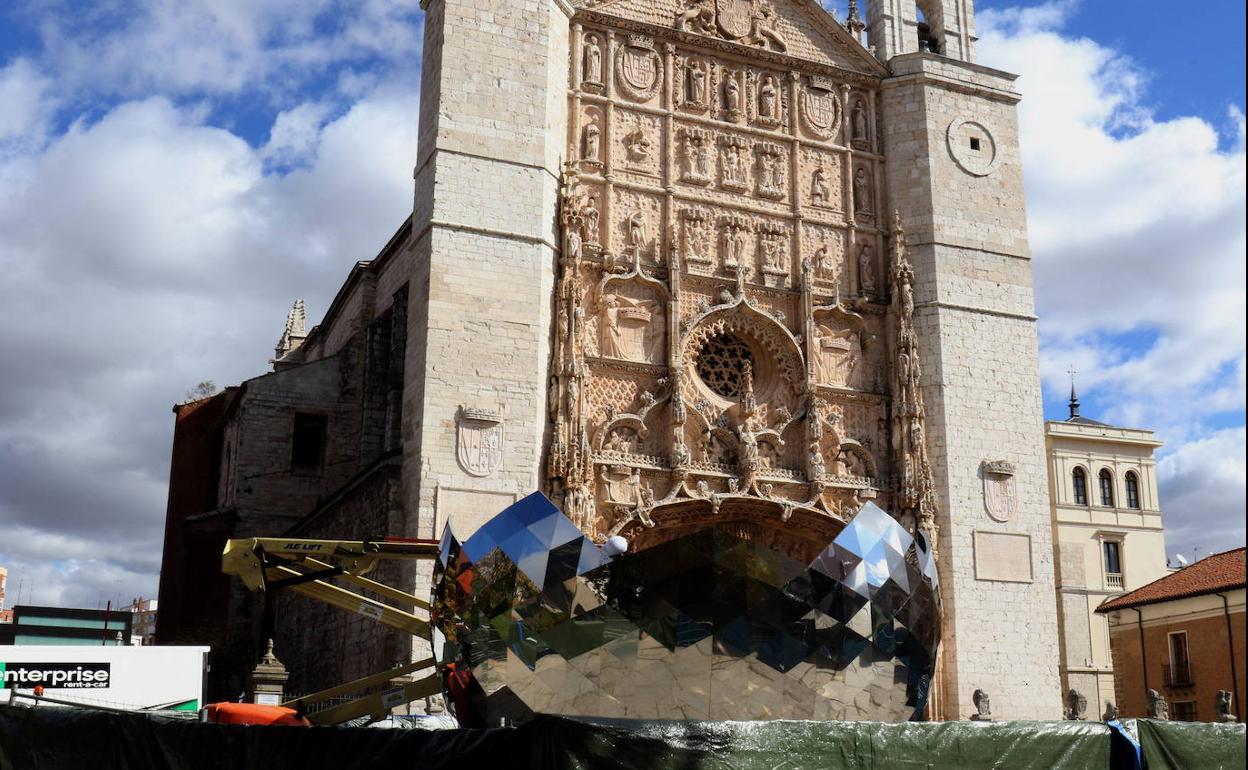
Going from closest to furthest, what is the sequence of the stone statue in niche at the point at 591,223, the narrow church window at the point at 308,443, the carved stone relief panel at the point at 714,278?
the carved stone relief panel at the point at 714,278
the stone statue in niche at the point at 591,223
the narrow church window at the point at 308,443

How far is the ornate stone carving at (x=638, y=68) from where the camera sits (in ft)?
66.2

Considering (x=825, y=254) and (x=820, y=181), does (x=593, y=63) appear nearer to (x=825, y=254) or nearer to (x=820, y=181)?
(x=820, y=181)

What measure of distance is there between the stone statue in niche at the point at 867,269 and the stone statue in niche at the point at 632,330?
12.3 feet

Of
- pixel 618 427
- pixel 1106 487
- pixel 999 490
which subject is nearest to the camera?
pixel 618 427

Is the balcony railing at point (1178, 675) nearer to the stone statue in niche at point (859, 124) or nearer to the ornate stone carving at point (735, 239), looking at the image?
the stone statue in niche at point (859, 124)

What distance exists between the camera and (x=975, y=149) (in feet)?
71.5

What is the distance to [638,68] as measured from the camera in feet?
66.7

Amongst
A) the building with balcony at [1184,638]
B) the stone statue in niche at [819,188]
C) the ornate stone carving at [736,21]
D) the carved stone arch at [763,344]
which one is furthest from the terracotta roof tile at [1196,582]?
the ornate stone carving at [736,21]

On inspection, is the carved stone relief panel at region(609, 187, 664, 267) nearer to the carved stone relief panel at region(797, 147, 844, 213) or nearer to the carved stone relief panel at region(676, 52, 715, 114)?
the carved stone relief panel at region(676, 52, 715, 114)

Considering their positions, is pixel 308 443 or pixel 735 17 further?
pixel 308 443

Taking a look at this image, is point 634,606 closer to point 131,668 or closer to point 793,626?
point 793,626

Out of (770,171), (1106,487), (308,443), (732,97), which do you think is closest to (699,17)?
(732,97)

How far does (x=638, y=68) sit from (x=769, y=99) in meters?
2.34

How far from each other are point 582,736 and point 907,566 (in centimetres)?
279
